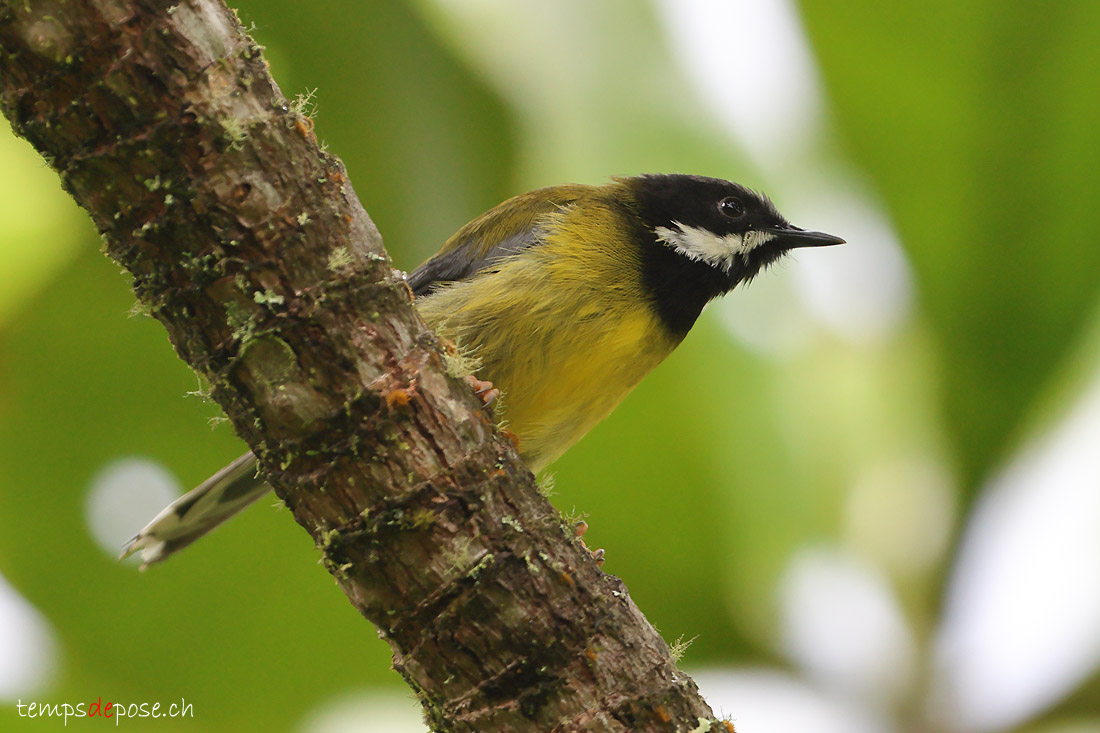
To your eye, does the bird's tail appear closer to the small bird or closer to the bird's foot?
the small bird

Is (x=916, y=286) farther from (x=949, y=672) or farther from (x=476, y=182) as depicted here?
(x=476, y=182)

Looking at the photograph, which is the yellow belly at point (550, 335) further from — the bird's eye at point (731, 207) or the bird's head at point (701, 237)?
the bird's eye at point (731, 207)

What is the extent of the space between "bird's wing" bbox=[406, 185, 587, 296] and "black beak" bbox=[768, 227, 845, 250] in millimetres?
948

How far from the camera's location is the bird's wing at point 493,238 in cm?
391

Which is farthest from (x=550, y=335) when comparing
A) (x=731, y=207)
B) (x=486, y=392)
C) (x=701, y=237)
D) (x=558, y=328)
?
(x=731, y=207)

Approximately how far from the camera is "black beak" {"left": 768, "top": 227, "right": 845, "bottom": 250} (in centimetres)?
450

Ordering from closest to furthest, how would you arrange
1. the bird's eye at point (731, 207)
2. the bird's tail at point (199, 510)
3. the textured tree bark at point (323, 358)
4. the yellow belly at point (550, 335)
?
1. the textured tree bark at point (323, 358)
2. the yellow belly at point (550, 335)
3. the bird's tail at point (199, 510)
4. the bird's eye at point (731, 207)

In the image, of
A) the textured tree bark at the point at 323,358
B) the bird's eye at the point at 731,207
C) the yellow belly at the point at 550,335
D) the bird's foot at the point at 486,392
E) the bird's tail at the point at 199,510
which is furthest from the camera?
the bird's eye at the point at 731,207

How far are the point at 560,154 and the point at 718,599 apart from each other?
2.13 m

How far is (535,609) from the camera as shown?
2104 millimetres

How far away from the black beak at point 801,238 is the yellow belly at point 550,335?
1.02 metres

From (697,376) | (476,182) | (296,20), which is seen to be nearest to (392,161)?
(476,182)

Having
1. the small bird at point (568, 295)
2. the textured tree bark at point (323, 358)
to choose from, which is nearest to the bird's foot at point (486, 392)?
the textured tree bark at point (323, 358)

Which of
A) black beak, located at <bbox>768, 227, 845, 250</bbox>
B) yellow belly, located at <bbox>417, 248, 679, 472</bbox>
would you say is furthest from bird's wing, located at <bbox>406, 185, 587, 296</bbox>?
black beak, located at <bbox>768, 227, 845, 250</bbox>
